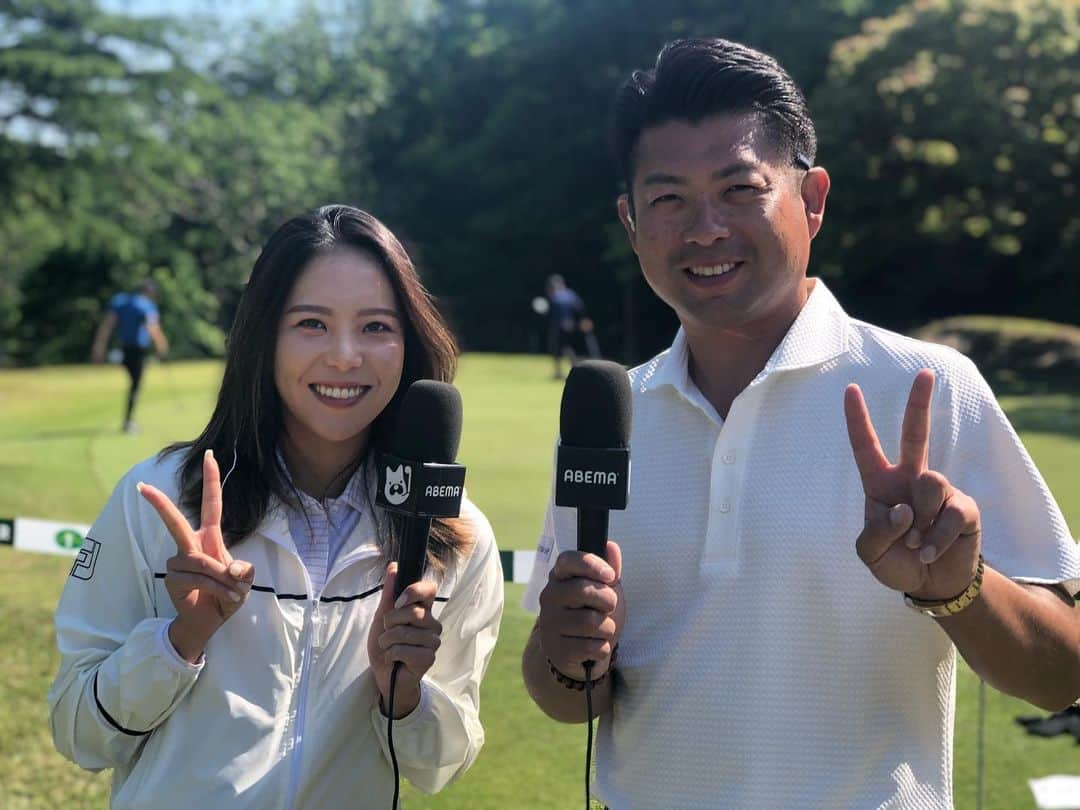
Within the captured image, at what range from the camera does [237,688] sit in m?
2.48

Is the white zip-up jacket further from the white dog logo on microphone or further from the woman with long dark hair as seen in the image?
the white dog logo on microphone

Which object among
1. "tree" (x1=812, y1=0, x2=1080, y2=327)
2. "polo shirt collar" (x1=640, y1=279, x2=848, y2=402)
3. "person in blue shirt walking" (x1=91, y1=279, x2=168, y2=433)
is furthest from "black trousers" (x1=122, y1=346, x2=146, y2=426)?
"tree" (x1=812, y1=0, x2=1080, y2=327)

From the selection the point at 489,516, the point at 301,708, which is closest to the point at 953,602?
the point at 301,708

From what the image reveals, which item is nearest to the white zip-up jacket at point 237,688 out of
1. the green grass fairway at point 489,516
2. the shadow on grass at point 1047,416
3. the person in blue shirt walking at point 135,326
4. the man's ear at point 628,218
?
the man's ear at point 628,218

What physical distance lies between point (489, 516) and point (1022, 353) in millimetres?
14846

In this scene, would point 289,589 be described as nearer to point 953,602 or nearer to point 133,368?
point 953,602

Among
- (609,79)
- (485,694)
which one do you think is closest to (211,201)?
(609,79)

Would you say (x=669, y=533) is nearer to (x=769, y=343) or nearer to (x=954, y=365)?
(x=769, y=343)

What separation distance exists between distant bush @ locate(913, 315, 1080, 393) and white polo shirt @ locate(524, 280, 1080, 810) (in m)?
18.9

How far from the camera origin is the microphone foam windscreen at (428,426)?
2275 mm

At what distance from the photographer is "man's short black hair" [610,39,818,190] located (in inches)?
93.5

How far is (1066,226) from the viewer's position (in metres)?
26.0

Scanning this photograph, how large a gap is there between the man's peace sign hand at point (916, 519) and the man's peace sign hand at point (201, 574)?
3.64 feet

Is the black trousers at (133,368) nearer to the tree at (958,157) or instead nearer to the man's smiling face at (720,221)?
the man's smiling face at (720,221)
